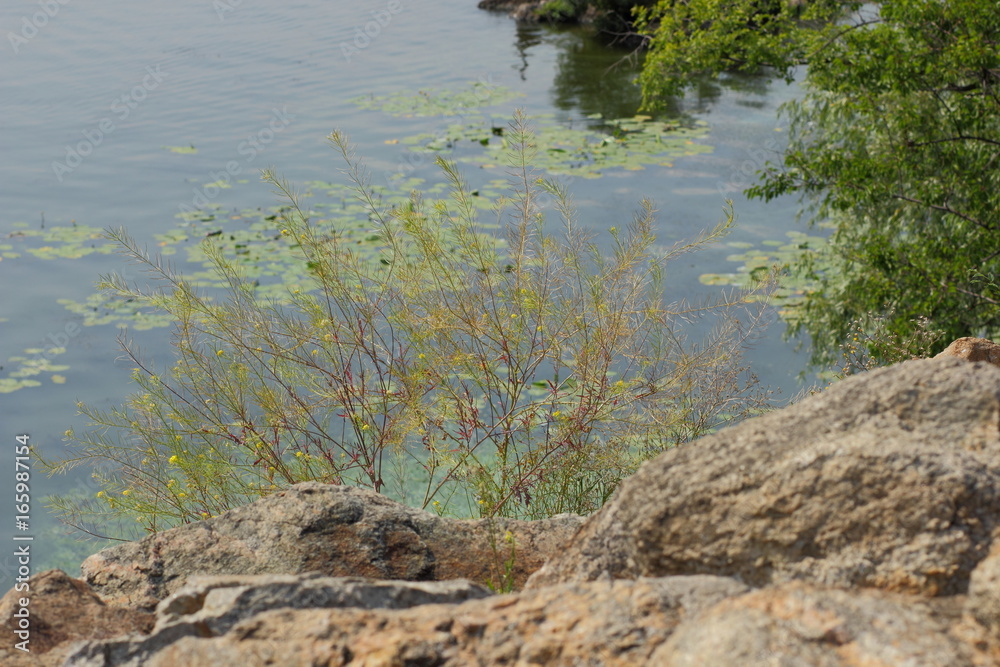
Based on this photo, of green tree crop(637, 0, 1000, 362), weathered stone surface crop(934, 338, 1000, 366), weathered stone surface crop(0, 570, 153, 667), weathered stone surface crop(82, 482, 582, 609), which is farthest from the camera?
green tree crop(637, 0, 1000, 362)

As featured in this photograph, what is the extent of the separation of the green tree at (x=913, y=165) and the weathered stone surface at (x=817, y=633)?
5.47 meters

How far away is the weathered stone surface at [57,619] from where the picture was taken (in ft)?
6.49

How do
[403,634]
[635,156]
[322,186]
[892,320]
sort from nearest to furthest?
1. [403,634]
2. [892,320]
3. [322,186]
4. [635,156]

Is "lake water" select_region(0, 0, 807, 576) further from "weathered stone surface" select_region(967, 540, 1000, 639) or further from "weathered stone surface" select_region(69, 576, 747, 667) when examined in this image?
"weathered stone surface" select_region(967, 540, 1000, 639)

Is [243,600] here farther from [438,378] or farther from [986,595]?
[438,378]

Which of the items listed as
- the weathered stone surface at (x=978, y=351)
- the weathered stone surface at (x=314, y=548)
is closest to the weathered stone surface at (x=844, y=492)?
the weathered stone surface at (x=314, y=548)

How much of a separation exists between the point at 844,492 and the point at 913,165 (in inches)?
270

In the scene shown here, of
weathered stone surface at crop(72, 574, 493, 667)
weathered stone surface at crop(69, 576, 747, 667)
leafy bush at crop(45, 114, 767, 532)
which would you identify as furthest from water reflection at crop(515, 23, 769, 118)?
weathered stone surface at crop(69, 576, 747, 667)

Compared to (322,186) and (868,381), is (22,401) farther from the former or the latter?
(868,381)

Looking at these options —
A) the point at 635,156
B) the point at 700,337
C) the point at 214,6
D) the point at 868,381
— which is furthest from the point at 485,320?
A: the point at 214,6

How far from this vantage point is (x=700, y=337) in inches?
312

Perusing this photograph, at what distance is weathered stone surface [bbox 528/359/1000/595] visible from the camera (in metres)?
1.57

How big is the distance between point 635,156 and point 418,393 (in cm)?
997

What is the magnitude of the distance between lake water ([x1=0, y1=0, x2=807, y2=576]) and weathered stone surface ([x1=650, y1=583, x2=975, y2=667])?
5272mm
